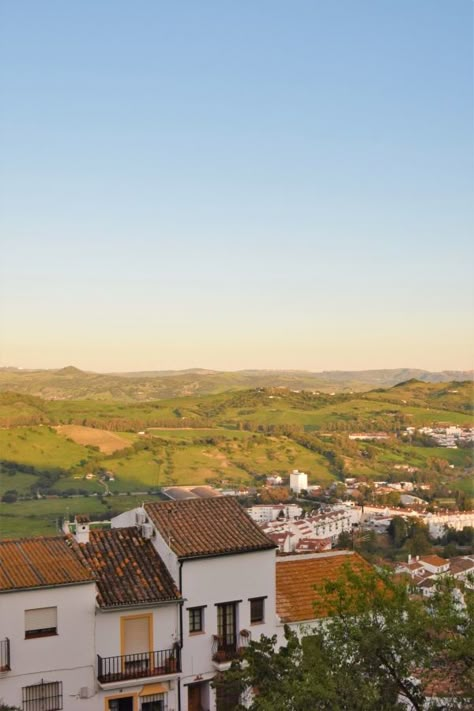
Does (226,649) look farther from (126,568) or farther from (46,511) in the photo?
(46,511)

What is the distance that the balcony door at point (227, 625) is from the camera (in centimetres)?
1858

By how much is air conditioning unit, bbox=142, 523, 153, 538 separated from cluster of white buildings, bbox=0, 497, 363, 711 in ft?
→ 0.14

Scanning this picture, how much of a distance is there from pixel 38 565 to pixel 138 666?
110 inches

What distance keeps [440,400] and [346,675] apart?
611 ft

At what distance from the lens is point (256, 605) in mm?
19047

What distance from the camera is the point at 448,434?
166 meters

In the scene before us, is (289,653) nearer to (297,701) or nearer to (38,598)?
(297,701)

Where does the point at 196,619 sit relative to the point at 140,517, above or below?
below

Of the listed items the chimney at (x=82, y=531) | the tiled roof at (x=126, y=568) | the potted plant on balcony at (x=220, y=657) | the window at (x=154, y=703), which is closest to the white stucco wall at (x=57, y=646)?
the tiled roof at (x=126, y=568)

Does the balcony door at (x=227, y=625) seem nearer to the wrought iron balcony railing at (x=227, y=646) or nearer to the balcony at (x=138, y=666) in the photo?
the wrought iron balcony railing at (x=227, y=646)

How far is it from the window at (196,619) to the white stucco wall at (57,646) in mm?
2172

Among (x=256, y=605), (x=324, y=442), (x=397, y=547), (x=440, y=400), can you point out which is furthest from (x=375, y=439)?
(x=256, y=605)

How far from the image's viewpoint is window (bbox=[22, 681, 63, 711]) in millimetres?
16469

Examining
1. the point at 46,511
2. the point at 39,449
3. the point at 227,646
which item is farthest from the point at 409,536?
the point at 227,646
